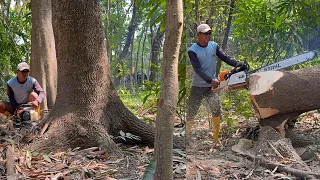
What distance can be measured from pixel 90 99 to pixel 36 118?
1.55 meters

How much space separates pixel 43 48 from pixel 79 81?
2318 mm

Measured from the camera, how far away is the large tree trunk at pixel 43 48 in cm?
619

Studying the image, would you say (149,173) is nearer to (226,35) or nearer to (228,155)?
(228,155)

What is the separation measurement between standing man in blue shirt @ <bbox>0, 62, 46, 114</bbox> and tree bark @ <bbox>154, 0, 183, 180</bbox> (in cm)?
363

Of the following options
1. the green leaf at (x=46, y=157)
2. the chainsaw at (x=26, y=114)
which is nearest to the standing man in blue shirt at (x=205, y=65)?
the green leaf at (x=46, y=157)

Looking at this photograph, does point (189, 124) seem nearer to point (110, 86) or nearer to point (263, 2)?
point (110, 86)

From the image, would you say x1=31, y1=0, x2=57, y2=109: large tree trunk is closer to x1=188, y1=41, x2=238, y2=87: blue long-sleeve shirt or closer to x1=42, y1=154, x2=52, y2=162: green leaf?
x1=42, y1=154, x2=52, y2=162: green leaf

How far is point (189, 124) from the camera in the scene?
12.1 ft

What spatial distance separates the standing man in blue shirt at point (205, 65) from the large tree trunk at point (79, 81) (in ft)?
3.70

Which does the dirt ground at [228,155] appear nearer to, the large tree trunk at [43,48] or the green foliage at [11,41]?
the large tree trunk at [43,48]

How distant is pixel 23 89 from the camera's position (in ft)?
19.0

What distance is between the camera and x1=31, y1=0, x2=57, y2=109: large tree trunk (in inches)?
244

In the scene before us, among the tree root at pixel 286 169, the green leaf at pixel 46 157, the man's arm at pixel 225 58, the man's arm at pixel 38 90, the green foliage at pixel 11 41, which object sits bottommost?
the tree root at pixel 286 169

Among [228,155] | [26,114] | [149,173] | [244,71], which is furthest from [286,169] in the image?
[26,114]
